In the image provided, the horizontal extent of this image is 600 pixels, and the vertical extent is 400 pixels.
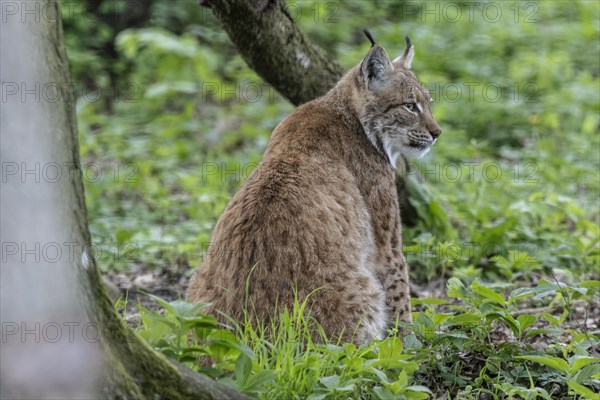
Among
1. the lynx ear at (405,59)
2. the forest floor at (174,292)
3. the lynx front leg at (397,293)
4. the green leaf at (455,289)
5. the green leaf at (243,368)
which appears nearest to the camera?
the green leaf at (243,368)

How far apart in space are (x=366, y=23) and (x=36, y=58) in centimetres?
1023

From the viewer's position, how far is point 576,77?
10633mm

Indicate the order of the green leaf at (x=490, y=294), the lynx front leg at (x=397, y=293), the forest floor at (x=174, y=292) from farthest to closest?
the forest floor at (x=174, y=292), the lynx front leg at (x=397, y=293), the green leaf at (x=490, y=294)

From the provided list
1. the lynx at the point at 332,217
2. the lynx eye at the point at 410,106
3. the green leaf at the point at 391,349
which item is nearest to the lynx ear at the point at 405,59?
the lynx at the point at 332,217

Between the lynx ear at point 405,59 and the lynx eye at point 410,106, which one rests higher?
the lynx ear at point 405,59

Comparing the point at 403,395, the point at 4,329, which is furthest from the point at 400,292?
the point at 4,329

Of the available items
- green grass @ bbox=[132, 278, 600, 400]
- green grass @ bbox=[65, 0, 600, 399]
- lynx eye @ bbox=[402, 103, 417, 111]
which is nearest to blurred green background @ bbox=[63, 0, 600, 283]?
green grass @ bbox=[65, 0, 600, 399]

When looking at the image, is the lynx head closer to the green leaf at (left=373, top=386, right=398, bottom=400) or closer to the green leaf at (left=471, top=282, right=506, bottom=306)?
the green leaf at (left=471, top=282, right=506, bottom=306)

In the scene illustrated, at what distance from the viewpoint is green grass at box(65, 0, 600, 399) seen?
11.1 feet

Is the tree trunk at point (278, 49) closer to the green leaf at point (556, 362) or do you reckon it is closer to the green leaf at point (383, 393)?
the green leaf at point (556, 362)

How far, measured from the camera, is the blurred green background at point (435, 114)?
601 cm

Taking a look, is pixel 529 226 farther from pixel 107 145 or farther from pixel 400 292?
pixel 107 145

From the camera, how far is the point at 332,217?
4.02m

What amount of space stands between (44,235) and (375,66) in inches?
107
